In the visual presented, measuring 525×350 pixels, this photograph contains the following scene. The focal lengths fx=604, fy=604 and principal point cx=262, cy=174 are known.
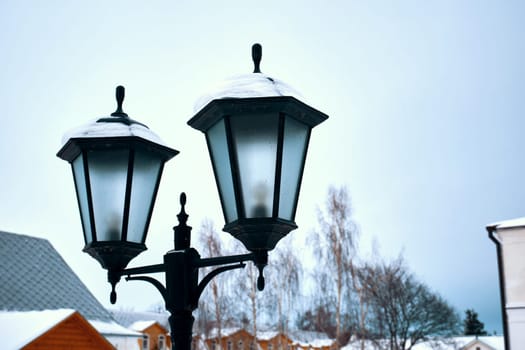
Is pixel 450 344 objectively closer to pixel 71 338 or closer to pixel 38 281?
pixel 38 281

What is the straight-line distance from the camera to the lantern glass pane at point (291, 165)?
2.57 meters

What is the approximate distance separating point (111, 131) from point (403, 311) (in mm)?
38631

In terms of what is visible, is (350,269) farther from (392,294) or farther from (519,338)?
(519,338)

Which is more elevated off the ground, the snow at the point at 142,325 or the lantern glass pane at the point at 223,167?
the lantern glass pane at the point at 223,167

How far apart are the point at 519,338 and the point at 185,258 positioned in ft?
49.7

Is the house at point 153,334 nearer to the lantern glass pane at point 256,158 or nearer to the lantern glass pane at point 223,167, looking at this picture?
the lantern glass pane at point 223,167

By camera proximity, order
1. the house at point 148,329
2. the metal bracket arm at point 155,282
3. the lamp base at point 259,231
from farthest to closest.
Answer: the house at point 148,329 < the metal bracket arm at point 155,282 < the lamp base at point 259,231

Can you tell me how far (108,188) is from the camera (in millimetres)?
2996

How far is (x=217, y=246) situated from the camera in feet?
101

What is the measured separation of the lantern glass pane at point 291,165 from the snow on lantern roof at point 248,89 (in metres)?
0.13

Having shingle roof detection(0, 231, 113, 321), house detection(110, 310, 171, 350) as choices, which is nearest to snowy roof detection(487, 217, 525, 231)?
shingle roof detection(0, 231, 113, 321)

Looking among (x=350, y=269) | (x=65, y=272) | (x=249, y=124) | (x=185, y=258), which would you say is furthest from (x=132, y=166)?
(x=350, y=269)

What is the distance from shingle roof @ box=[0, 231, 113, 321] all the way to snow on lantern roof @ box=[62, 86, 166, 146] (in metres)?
18.2

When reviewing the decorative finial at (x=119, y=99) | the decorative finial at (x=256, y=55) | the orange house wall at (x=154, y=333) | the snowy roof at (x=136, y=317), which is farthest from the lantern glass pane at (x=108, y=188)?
the snowy roof at (x=136, y=317)
